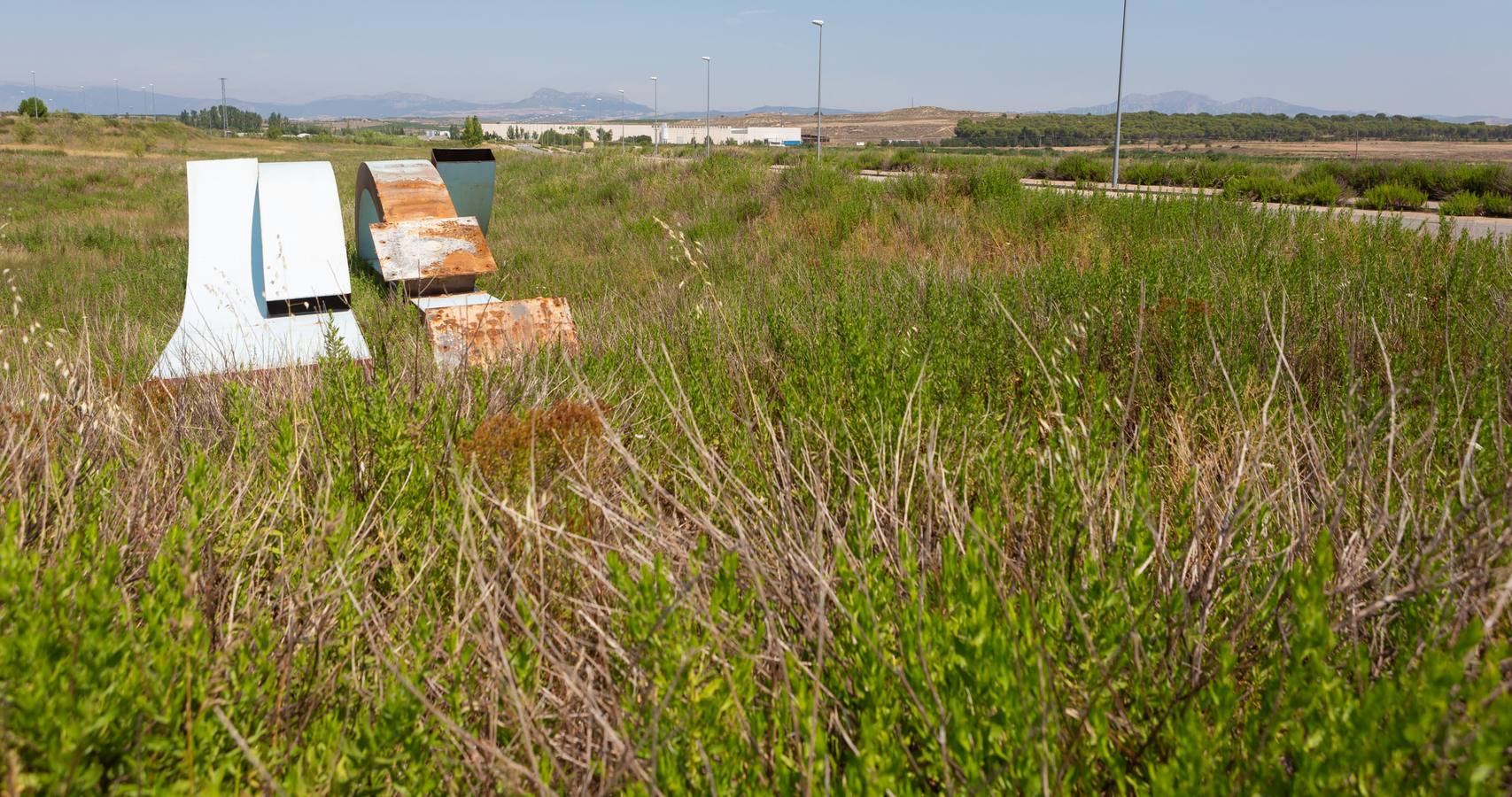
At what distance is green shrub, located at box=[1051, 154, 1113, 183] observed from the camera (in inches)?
1076

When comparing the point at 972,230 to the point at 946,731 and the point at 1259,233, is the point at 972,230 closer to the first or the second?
the point at 1259,233

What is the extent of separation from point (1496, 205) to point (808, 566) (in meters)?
19.3

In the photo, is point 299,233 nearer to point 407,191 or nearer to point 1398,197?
point 407,191

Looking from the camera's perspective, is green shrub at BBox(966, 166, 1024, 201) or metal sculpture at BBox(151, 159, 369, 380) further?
green shrub at BBox(966, 166, 1024, 201)

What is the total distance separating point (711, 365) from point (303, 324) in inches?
143

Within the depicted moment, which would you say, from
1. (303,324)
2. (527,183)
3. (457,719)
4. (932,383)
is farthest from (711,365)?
(527,183)

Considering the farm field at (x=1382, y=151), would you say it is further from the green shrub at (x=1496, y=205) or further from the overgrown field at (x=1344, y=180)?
the green shrub at (x=1496, y=205)

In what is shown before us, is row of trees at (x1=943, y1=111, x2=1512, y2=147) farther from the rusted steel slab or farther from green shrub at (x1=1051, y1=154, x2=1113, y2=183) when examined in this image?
the rusted steel slab

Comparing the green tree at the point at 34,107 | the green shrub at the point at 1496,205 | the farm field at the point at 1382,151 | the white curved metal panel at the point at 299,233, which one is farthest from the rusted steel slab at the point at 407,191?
the green tree at the point at 34,107

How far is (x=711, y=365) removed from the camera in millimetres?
3930

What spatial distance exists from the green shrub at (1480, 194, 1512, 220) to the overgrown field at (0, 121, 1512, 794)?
14.6m

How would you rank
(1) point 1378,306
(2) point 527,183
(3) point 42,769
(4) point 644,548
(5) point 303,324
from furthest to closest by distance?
(2) point 527,183 < (5) point 303,324 < (1) point 1378,306 < (4) point 644,548 < (3) point 42,769

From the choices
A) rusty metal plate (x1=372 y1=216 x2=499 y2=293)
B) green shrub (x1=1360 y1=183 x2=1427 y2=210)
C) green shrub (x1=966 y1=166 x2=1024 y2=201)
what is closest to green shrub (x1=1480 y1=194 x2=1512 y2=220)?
green shrub (x1=1360 y1=183 x2=1427 y2=210)

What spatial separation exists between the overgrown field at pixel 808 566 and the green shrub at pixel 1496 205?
14572 mm
